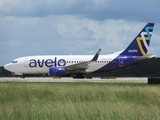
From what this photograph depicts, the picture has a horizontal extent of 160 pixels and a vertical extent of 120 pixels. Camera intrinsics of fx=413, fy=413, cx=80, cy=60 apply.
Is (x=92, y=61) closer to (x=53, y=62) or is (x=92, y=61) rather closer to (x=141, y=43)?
(x=53, y=62)

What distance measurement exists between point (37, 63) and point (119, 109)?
40714 mm

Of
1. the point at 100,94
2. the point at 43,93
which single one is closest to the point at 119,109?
the point at 100,94

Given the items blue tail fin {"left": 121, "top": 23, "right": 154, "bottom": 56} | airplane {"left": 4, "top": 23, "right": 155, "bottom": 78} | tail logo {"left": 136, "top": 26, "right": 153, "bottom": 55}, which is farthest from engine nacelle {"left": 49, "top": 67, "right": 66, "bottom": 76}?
tail logo {"left": 136, "top": 26, "right": 153, "bottom": 55}

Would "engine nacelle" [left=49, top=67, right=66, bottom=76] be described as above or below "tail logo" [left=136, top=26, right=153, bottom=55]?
below

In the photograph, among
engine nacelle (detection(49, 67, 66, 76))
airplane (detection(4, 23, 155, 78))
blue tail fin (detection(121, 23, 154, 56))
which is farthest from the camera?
blue tail fin (detection(121, 23, 154, 56))

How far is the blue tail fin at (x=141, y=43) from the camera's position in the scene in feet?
181

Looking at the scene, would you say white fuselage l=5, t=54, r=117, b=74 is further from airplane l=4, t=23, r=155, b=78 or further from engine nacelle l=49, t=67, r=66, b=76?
engine nacelle l=49, t=67, r=66, b=76

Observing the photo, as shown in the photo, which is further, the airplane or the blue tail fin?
the blue tail fin

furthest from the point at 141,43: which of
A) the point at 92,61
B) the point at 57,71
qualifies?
the point at 57,71

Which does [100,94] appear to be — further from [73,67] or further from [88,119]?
[73,67]

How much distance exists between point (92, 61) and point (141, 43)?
723cm

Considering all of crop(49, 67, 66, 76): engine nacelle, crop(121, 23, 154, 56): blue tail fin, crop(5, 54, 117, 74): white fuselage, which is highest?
crop(121, 23, 154, 56): blue tail fin

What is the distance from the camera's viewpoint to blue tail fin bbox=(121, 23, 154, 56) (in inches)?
2168

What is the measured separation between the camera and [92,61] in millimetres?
53562
